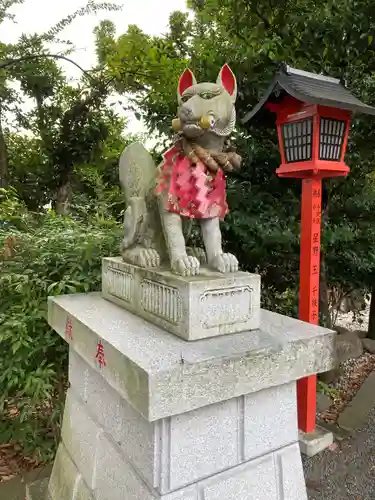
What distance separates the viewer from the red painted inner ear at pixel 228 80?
185cm

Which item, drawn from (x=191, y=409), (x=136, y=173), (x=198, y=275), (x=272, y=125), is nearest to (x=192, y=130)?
(x=136, y=173)

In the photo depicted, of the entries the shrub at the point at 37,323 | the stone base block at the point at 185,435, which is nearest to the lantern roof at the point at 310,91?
the shrub at the point at 37,323

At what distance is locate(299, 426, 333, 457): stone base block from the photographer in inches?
117

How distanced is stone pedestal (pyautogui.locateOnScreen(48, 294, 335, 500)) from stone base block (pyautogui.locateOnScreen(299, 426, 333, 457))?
1.31 meters

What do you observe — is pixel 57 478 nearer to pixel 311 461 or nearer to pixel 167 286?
pixel 167 286

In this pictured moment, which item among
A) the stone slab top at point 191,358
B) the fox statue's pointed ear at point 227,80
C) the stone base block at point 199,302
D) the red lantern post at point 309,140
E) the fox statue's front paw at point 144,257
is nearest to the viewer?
the stone slab top at point 191,358

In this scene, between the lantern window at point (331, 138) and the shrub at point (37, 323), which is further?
the lantern window at point (331, 138)

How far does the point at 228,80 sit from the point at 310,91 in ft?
3.04

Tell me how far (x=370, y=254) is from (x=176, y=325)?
3223 millimetres

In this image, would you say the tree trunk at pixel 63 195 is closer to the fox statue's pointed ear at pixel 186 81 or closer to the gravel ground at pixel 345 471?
the fox statue's pointed ear at pixel 186 81

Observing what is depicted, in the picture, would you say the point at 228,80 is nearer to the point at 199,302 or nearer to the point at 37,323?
the point at 199,302

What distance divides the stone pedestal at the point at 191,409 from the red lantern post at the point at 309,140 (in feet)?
3.55

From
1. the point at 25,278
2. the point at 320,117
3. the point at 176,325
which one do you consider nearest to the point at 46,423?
the point at 25,278

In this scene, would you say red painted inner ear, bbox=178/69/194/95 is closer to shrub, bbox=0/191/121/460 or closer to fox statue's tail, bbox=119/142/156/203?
fox statue's tail, bbox=119/142/156/203
